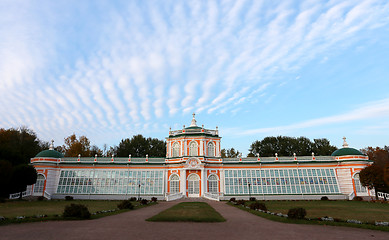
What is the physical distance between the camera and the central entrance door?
Answer: 42500 millimetres

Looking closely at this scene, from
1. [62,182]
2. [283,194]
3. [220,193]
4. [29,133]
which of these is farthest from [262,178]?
[29,133]

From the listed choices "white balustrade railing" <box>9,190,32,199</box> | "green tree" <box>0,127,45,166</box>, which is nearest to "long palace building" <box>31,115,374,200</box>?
"white balustrade railing" <box>9,190,32,199</box>

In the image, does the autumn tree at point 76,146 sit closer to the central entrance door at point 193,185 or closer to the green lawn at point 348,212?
the central entrance door at point 193,185

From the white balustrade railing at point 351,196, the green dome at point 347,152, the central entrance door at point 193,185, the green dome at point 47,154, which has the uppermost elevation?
the green dome at point 47,154

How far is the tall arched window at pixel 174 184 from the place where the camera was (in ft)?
143

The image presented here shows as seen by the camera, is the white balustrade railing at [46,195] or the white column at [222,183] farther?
the white column at [222,183]

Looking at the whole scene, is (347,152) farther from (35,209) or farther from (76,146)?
(76,146)

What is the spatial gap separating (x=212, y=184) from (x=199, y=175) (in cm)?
302

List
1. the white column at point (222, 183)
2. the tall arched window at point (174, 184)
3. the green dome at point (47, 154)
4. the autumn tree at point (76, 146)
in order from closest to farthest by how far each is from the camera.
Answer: the white column at point (222, 183) < the tall arched window at point (174, 184) < the green dome at point (47, 154) < the autumn tree at point (76, 146)

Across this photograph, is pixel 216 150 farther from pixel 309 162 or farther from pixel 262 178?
pixel 309 162

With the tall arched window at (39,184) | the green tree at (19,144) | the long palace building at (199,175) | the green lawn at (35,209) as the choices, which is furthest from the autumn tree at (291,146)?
the green tree at (19,144)

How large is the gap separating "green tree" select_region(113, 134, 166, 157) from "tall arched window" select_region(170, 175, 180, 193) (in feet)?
85.7

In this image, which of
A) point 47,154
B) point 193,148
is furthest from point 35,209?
point 193,148

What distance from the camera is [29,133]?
59656 mm
